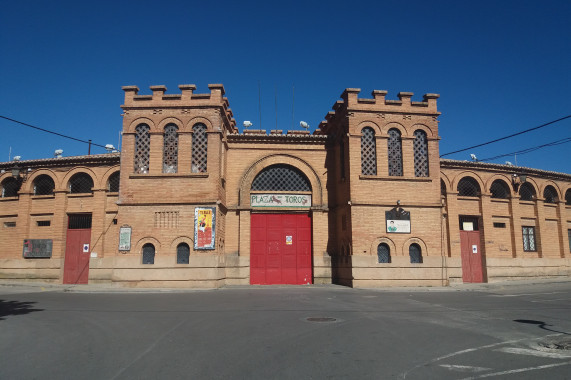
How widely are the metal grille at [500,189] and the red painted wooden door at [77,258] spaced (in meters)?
20.9

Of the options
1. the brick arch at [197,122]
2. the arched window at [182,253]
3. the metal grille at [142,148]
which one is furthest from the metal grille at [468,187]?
the metal grille at [142,148]

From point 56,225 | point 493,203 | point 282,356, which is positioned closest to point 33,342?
point 282,356

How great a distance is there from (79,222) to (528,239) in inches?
920

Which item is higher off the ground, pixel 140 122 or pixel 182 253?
pixel 140 122

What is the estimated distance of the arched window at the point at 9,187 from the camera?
21.2 m

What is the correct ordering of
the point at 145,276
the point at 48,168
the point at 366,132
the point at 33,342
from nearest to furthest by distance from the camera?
the point at 33,342 < the point at 145,276 < the point at 366,132 < the point at 48,168

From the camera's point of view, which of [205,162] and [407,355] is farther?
[205,162]

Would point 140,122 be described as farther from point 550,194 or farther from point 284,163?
point 550,194

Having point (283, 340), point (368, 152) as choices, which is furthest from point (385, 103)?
point (283, 340)

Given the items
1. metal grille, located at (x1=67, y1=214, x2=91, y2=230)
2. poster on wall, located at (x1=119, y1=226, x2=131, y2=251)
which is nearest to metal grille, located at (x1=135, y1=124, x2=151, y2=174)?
poster on wall, located at (x1=119, y1=226, x2=131, y2=251)

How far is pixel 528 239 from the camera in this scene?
22453 mm

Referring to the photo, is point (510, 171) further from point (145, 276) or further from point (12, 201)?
point (12, 201)

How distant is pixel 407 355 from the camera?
5.91 metres

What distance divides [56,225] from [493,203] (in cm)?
2207
